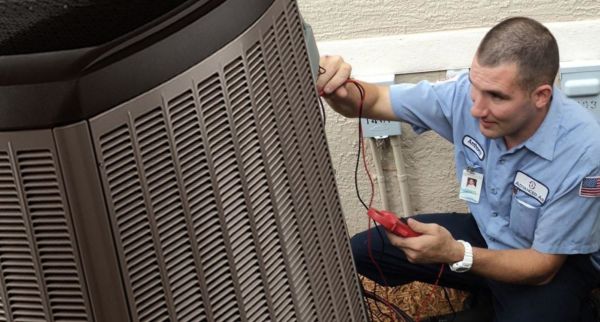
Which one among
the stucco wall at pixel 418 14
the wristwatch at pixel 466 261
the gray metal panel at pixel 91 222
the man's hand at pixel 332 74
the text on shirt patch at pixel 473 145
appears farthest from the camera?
the stucco wall at pixel 418 14

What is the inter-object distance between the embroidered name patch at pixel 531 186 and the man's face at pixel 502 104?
0.10 metres

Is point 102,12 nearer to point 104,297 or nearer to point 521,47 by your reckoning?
point 104,297

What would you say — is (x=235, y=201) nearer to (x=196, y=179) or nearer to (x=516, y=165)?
(x=196, y=179)

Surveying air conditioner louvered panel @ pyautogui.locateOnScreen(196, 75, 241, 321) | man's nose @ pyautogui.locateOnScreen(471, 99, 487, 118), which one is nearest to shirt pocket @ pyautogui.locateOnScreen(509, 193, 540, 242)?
man's nose @ pyautogui.locateOnScreen(471, 99, 487, 118)

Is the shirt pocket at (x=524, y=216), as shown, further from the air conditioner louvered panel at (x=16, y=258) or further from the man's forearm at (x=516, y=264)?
the air conditioner louvered panel at (x=16, y=258)

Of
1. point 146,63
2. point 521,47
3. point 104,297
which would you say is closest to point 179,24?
point 146,63

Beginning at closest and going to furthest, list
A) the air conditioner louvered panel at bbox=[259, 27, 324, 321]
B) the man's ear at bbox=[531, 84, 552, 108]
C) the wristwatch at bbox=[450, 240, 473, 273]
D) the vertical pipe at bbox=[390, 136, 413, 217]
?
the air conditioner louvered panel at bbox=[259, 27, 324, 321], the man's ear at bbox=[531, 84, 552, 108], the wristwatch at bbox=[450, 240, 473, 273], the vertical pipe at bbox=[390, 136, 413, 217]

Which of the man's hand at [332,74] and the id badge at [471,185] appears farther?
the id badge at [471,185]

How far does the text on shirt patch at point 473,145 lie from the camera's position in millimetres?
2666

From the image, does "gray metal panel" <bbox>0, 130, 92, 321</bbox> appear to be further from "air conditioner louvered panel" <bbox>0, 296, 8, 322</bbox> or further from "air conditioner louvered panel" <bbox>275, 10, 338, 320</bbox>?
"air conditioner louvered panel" <bbox>275, 10, 338, 320</bbox>

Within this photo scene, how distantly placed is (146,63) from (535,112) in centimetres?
190

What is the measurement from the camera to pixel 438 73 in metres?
3.03

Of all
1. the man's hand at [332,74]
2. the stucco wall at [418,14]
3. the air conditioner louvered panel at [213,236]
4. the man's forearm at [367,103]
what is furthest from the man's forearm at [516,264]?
the air conditioner louvered panel at [213,236]

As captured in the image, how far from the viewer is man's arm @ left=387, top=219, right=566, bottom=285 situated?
248 cm
